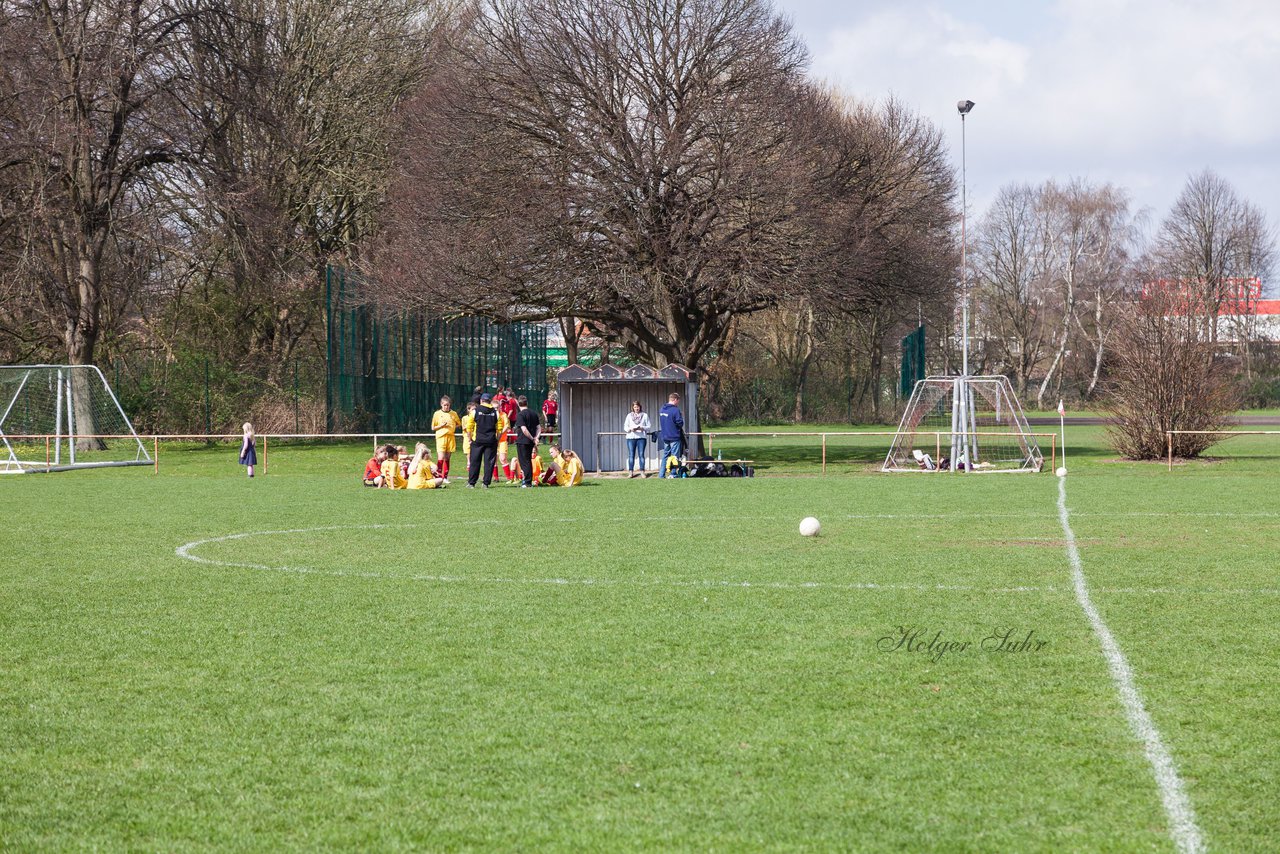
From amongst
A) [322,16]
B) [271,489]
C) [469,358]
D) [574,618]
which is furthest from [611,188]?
[574,618]

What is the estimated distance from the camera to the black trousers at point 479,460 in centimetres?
2477

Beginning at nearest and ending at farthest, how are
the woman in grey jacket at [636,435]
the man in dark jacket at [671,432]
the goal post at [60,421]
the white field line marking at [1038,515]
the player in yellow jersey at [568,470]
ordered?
the white field line marking at [1038,515] → the player in yellow jersey at [568,470] → the man in dark jacket at [671,432] → the woman in grey jacket at [636,435] → the goal post at [60,421]

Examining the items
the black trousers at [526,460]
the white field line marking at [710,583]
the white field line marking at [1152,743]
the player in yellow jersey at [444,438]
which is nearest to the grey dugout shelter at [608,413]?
the black trousers at [526,460]

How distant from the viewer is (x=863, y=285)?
35.0 metres

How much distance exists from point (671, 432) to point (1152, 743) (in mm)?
21850

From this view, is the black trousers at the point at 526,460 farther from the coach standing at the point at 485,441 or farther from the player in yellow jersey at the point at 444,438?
the player in yellow jersey at the point at 444,438

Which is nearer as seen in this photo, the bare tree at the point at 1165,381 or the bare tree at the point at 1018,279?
the bare tree at the point at 1165,381

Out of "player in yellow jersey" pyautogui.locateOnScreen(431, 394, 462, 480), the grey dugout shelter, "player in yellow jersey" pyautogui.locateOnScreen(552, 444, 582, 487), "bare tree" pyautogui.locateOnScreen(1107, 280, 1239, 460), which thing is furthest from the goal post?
"bare tree" pyautogui.locateOnScreen(1107, 280, 1239, 460)

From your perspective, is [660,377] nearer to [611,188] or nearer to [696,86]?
[611,188]

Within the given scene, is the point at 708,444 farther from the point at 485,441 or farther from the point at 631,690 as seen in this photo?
the point at 631,690

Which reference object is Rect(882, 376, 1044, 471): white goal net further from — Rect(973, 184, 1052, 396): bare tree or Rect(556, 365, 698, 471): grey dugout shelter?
Rect(973, 184, 1052, 396): bare tree

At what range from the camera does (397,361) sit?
138ft

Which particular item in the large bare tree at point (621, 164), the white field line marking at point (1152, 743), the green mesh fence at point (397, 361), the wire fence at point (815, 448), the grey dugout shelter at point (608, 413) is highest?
the large bare tree at point (621, 164)

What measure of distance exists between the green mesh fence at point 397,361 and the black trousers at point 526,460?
12.4 m
